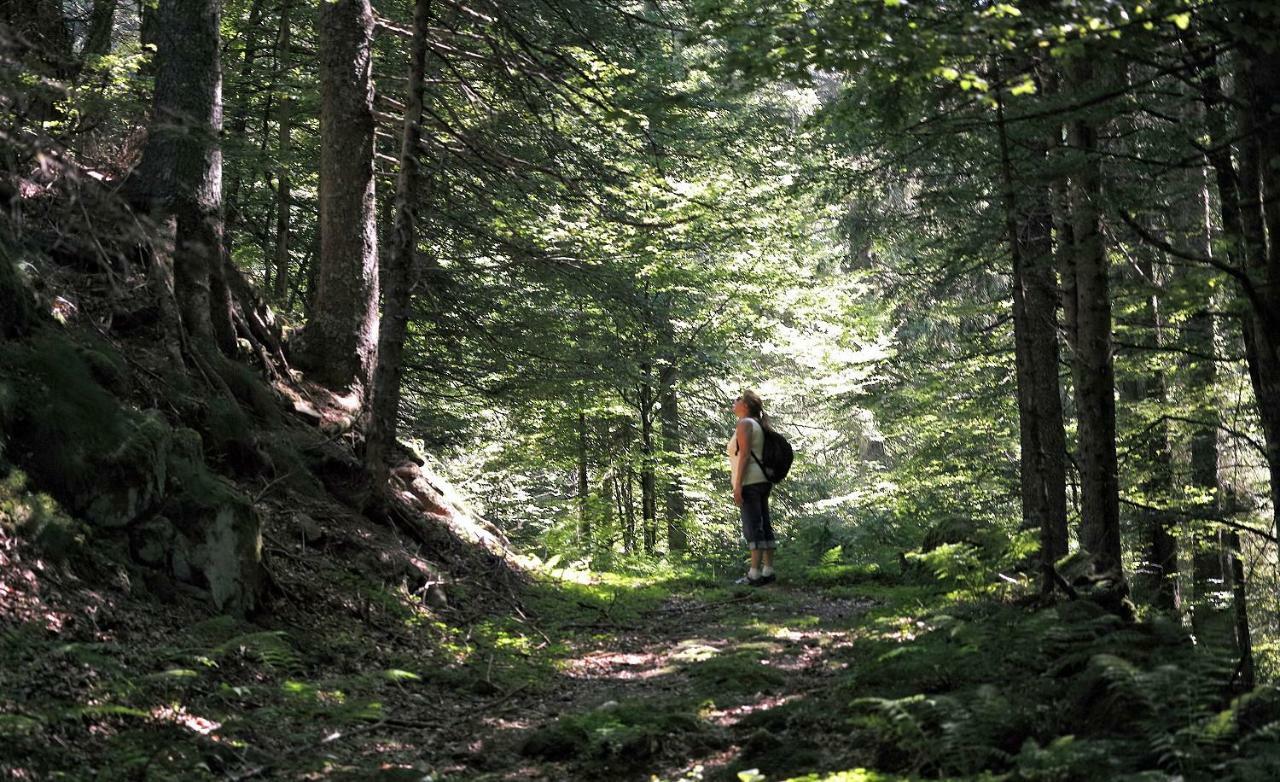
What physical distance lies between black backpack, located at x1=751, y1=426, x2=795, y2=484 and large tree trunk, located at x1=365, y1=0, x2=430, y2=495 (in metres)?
4.25

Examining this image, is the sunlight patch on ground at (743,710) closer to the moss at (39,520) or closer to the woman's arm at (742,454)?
the moss at (39,520)

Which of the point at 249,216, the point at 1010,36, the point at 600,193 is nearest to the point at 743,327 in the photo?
the point at 600,193

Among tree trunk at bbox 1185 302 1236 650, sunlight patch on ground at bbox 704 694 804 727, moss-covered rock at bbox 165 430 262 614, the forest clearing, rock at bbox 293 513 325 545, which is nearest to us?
the forest clearing

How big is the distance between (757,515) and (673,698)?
4847 mm

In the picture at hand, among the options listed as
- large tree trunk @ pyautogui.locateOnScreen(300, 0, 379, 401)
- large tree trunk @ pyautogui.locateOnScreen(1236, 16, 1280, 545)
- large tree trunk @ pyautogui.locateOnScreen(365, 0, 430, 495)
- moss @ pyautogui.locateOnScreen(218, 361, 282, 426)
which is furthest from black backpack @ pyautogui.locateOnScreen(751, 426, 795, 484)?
large tree trunk @ pyautogui.locateOnScreen(1236, 16, 1280, 545)

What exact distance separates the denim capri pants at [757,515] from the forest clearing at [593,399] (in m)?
0.10

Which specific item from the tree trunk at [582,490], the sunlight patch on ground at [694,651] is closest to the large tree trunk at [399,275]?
the sunlight patch on ground at [694,651]

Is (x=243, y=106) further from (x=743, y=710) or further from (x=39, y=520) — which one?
(x=743, y=710)

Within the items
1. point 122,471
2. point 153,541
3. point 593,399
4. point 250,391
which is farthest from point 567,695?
point 593,399

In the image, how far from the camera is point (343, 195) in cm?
1010

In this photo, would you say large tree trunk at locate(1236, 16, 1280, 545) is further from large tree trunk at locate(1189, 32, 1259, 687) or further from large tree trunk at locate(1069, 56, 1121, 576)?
large tree trunk at locate(1069, 56, 1121, 576)

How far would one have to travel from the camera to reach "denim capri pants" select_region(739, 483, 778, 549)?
11.0 meters

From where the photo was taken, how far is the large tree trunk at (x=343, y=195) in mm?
9984

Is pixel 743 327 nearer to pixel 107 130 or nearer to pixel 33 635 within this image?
pixel 107 130
